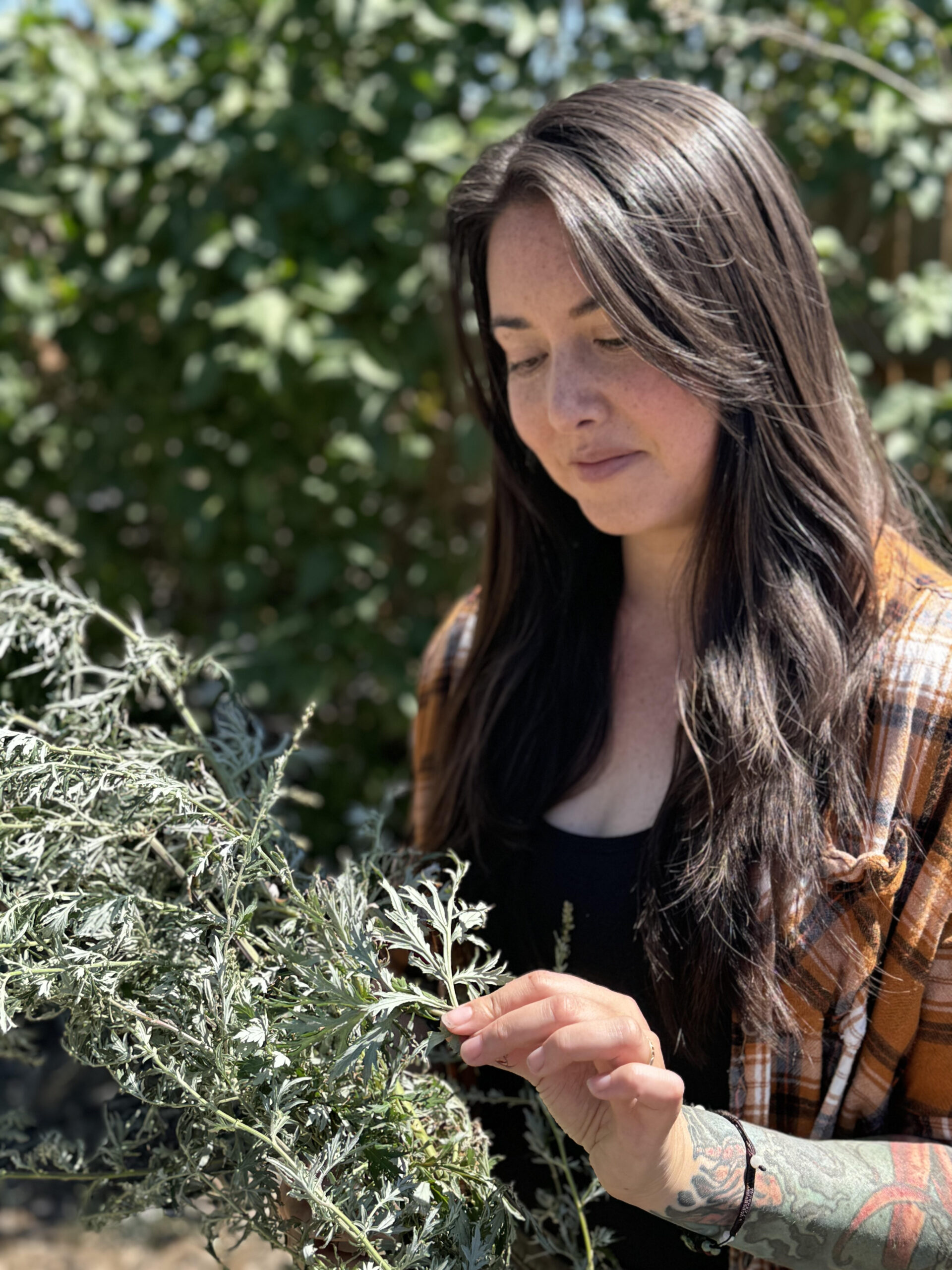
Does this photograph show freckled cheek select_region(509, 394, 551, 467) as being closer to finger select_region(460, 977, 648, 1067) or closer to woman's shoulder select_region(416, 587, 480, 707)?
woman's shoulder select_region(416, 587, 480, 707)

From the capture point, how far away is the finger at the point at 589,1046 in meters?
0.85

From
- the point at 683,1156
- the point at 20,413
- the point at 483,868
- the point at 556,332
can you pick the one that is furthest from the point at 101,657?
the point at 683,1156

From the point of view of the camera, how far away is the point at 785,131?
2.67m

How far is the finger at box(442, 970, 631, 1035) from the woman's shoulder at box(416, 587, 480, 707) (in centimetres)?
78

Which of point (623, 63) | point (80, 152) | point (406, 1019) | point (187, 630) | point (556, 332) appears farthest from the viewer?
point (187, 630)

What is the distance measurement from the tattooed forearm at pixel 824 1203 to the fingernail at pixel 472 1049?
226mm

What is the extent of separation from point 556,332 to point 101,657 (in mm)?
2069

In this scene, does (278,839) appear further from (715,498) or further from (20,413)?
(20,413)

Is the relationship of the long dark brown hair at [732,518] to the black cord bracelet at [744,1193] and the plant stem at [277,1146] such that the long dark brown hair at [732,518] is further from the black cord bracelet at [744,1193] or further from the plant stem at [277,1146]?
the plant stem at [277,1146]

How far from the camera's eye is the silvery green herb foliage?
0.87 m

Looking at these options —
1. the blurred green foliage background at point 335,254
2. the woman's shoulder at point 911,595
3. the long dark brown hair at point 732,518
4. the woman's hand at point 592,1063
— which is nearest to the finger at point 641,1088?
the woman's hand at point 592,1063

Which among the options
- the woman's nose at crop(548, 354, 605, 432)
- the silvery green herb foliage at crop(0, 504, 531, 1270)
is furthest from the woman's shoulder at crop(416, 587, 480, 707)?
the silvery green herb foliage at crop(0, 504, 531, 1270)

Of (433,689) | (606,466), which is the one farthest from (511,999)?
(433,689)

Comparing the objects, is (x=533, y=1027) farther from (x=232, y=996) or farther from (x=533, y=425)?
(x=533, y=425)
